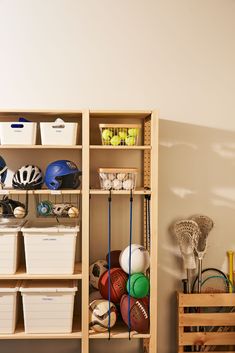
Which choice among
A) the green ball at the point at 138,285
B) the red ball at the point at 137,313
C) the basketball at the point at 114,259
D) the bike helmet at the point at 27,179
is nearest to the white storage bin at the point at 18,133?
the bike helmet at the point at 27,179

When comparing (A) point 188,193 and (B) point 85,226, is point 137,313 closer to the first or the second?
(B) point 85,226

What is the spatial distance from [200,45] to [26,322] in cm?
224

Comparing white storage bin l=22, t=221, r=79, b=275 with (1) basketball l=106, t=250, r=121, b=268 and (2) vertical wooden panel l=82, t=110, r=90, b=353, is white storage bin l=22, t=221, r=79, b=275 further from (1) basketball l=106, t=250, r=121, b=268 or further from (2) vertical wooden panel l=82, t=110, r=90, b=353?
(1) basketball l=106, t=250, r=121, b=268

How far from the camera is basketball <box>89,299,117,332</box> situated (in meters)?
2.96

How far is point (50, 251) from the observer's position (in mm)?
2949

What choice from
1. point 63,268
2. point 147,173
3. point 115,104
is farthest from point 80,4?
point 63,268

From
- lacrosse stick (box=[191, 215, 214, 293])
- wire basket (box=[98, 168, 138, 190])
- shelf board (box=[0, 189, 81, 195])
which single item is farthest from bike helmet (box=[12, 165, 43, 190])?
lacrosse stick (box=[191, 215, 214, 293])

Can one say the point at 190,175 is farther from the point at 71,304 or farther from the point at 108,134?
the point at 71,304

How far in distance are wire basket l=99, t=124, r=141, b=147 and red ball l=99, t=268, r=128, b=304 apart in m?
0.83

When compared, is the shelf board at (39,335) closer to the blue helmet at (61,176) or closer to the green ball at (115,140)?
the blue helmet at (61,176)

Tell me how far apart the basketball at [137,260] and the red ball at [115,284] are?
0.07 metres

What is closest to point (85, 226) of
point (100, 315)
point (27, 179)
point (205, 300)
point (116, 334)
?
point (27, 179)

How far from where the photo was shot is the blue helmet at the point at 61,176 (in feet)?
9.59

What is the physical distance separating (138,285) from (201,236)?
627mm
